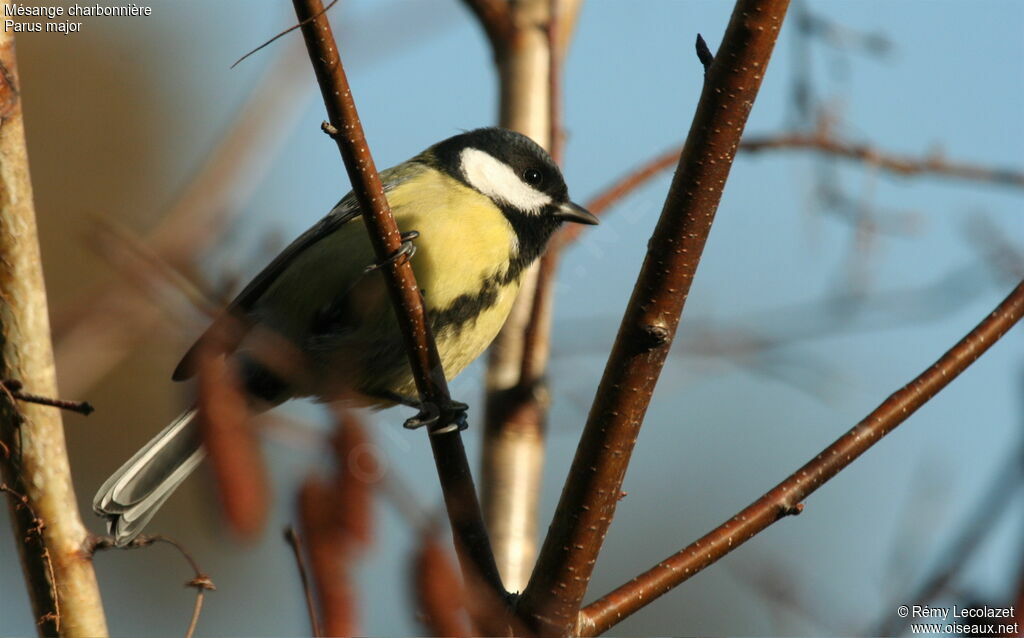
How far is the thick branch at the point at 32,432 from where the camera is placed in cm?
139

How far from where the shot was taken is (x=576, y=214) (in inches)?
113

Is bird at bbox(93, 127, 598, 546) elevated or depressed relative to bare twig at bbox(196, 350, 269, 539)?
elevated

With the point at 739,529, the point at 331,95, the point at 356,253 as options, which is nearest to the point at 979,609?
the point at 739,529

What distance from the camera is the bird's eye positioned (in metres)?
2.88

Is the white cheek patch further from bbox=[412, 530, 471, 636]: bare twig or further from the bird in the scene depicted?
bbox=[412, 530, 471, 636]: bare twig

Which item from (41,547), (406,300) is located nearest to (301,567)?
(41,547)

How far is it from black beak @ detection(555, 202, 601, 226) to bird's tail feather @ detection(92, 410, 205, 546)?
113 cm

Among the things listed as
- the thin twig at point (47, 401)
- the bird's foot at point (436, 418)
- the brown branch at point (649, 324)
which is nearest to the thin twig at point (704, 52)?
the brown branch at point (649, 324)

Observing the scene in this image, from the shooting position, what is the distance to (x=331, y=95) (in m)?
1.44

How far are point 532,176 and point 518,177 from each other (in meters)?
0.05

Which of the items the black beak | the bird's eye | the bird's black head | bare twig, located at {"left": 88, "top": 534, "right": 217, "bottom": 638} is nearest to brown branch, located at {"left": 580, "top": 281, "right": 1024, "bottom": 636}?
bare twig, located at {"left": 88, "top": 534, "right": 217, "bottom": 638}

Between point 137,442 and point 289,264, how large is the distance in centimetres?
230

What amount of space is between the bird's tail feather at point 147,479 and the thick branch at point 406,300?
2.31 ft

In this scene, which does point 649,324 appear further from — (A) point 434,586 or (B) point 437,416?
(A) point 434,586
